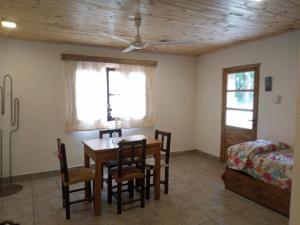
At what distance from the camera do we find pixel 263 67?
408cm

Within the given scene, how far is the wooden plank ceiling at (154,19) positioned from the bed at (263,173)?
6.02ft

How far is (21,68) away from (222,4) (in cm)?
342

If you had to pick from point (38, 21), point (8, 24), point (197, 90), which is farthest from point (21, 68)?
point (197, 90)

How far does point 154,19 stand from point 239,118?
2.75 meters

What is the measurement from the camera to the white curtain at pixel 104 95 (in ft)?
14.1

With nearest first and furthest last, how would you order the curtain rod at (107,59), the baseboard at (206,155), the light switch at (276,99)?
the light switch at (276,99) < the curtain rod at (107,59) < the baseboard at (206,155)

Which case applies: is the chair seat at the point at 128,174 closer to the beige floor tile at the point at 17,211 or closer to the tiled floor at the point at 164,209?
the tiled floor at the point at 164,209

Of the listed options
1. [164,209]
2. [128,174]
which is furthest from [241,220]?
[128,174]

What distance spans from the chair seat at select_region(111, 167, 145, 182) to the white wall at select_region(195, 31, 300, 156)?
248 centimetres

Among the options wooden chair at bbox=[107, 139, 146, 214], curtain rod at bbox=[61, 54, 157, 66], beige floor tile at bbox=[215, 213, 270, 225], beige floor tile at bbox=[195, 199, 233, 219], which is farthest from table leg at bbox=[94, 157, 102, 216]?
curtain rod at bbox=[61, 54, 157, 66]

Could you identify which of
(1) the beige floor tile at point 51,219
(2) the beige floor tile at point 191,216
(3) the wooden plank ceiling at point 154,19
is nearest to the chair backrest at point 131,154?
(2) the beige floor tile at point 191,216

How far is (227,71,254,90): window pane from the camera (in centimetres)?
435

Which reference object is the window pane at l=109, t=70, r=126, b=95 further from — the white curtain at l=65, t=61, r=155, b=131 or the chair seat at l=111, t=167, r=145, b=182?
the chair seat at l=111, t=167, r=145, b=182

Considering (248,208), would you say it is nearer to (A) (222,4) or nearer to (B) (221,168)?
(B) (221,168)
